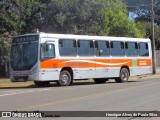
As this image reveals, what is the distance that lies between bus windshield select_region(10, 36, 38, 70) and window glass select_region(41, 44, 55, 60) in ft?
1.28

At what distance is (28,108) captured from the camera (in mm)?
13406

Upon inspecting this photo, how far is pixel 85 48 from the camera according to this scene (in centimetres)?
2702

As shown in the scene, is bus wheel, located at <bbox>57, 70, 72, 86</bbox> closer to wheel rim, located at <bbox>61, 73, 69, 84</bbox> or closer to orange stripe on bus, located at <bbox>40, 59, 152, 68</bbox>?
wheel rim, located at <bbox>61, 73, 69, 84</bbox>

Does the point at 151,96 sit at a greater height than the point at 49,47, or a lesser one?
lesser

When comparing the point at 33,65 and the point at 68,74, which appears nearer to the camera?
the point at 33,65

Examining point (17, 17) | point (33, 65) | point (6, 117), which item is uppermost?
point (17, 17)

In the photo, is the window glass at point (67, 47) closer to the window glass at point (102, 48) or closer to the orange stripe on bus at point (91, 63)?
the orange stripe on bus at point (91, 63)

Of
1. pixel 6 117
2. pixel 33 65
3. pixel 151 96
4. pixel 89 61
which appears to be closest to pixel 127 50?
pixel 89 61

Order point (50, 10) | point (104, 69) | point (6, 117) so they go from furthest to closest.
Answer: point (50, 10), point (104, 69), point (6, 117)

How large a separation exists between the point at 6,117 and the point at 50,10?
Result: 2600 cm

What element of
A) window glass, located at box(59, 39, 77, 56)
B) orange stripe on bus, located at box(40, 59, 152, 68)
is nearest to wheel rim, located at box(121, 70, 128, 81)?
orange stripe on bus, located at box(40, 59, 152, 68)

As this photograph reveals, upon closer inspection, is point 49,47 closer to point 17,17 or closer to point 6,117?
point 17,17

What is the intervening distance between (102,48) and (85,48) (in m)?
1.65

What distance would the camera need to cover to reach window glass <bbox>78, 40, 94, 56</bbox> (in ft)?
87.4
